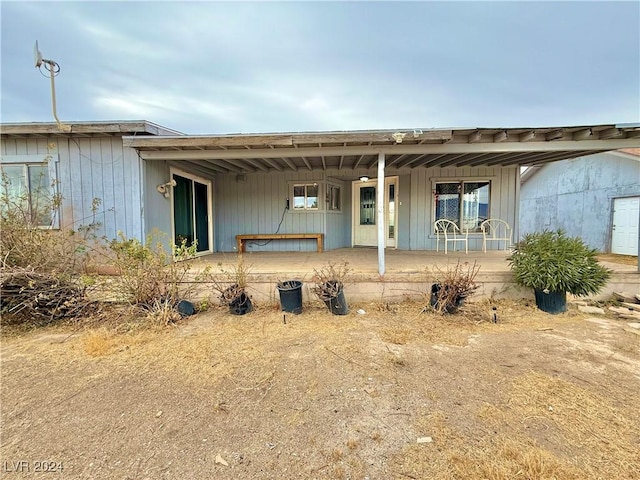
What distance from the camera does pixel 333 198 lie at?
800cm

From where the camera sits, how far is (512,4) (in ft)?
28.0

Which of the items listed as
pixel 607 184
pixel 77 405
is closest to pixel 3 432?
pixel 77 405

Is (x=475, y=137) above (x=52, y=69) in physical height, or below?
below

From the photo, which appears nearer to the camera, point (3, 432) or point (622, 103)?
point (3, 432)

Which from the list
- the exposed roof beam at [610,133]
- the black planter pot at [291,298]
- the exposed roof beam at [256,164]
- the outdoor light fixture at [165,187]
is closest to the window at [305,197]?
the exposed roof beam at [256,164]

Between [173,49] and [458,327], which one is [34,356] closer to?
[458,327]

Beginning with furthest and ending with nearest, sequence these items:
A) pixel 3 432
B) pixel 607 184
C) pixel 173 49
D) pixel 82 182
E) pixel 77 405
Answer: pixel 173 49
pixel 607 184
pixel 82 182
pixel 77 405
pixel 3 432

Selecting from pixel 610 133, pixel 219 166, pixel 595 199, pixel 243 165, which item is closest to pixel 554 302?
pixel 610 133

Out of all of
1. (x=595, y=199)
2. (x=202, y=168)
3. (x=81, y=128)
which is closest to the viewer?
(x=81, y=128)

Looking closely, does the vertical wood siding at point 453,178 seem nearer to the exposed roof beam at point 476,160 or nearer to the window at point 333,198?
the exposed roof beam at point 476,160

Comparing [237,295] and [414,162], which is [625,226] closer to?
[414,162]

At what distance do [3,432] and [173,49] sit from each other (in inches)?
480

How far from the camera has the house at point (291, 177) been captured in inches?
175

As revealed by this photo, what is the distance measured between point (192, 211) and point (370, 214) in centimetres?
453
